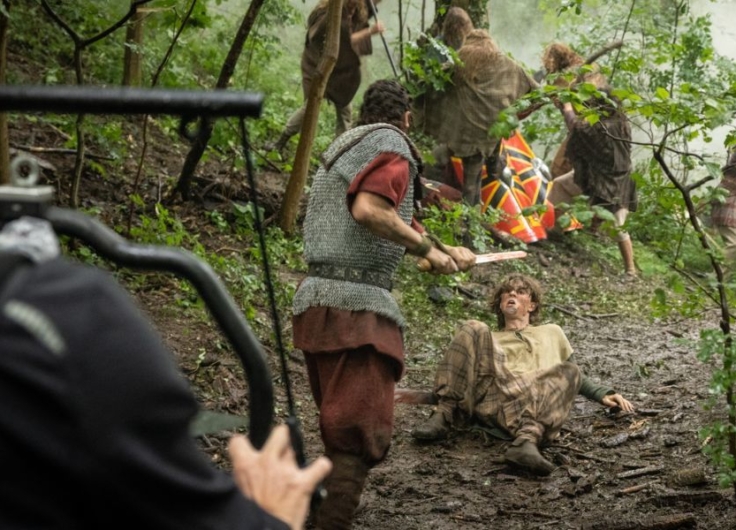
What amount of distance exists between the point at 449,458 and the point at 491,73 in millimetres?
5736

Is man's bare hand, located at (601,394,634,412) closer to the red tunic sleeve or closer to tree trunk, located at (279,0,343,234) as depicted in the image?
the red tunic sleeve

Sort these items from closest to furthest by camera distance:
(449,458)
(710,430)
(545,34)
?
(710,430), (449,458), (545,34)

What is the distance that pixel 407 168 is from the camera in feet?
13.5

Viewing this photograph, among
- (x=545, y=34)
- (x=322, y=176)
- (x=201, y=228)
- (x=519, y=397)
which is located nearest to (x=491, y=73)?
(x=201, y=228)

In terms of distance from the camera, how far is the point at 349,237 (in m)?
4.14

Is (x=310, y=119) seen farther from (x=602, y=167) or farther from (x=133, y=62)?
(x=602, y=167)

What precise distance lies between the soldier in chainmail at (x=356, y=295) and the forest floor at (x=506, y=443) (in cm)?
90

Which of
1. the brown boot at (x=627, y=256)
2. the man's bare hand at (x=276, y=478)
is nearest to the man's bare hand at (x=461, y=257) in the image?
the man's bare hand at (x=276, y=478)

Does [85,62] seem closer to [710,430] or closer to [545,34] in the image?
[710,430]

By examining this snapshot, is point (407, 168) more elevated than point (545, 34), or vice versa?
point (545, 34)

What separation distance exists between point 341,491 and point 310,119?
4.60m

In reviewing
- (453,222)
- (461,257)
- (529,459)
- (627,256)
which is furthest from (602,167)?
(461,257)

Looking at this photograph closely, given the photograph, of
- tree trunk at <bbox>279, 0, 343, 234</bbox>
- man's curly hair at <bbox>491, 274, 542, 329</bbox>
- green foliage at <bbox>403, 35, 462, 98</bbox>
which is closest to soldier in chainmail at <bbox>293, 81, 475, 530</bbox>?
man's curly hair at <bbox>491, 274, 542, 329</bbox>

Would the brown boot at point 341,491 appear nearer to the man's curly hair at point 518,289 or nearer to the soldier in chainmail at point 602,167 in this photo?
the man's curly hair at point 518,289
